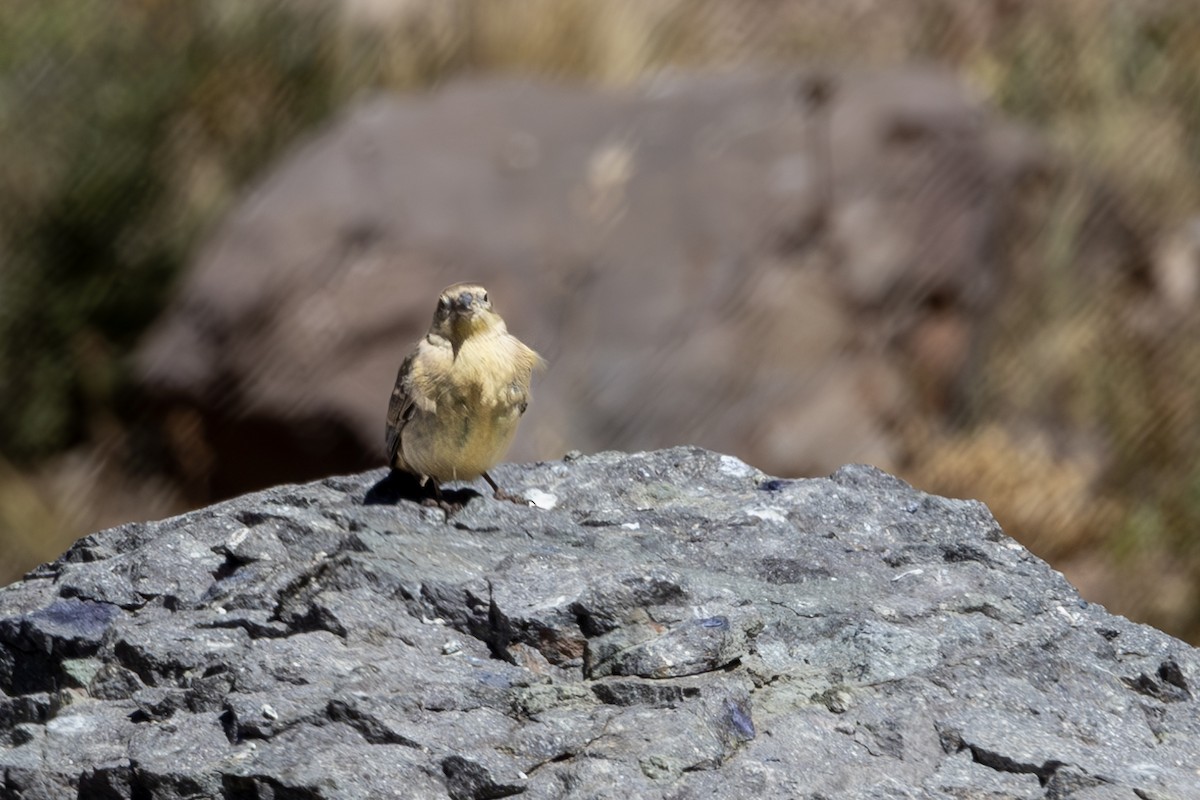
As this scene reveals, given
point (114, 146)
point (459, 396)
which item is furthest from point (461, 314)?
point (114, 146)

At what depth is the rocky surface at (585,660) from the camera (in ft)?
12.5

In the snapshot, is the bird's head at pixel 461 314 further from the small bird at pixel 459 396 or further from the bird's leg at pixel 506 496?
the bird's leg at pixel 506 496

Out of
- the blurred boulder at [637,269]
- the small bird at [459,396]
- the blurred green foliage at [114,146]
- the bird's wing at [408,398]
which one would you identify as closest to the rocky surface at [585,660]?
the small bird at [459,396]

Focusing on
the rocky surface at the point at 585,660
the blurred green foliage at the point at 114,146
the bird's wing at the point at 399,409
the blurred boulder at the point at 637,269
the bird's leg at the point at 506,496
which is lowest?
the rocky surface at the point at 585,660

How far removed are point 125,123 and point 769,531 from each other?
9.74 metres

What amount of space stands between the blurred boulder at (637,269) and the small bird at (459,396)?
446cm

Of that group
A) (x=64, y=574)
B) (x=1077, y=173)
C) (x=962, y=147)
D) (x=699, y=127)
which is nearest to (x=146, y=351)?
(x=699, y=127)

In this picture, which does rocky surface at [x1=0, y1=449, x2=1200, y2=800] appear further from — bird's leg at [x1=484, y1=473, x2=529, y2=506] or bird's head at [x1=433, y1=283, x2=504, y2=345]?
bird's head at [x1=433, y1=283, x2=504, y2=345]

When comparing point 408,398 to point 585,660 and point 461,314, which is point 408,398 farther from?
point 585,660

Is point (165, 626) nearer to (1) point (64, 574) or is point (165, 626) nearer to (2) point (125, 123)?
(1) point (64, 574)

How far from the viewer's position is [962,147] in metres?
11.6

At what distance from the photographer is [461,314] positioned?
18.5ft

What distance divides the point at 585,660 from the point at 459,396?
58.0 inches

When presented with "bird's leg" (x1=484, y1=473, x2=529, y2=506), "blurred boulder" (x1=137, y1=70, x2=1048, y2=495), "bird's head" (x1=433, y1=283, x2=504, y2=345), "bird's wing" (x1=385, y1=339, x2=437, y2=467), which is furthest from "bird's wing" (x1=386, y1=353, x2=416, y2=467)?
"blurred boulder" (x1=137, y1=70, x2=1048, y2=495)
